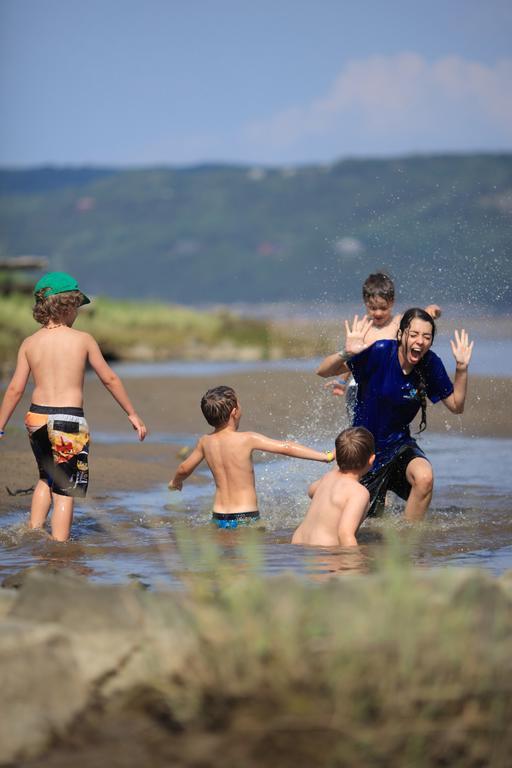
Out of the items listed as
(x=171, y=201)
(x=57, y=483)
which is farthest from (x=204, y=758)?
(x=171, y=201)

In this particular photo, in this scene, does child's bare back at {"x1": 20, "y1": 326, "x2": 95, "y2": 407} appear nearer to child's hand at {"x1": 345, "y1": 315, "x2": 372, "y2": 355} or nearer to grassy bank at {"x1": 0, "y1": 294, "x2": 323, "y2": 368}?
→ child's hand at {"x1": 345, "y1": 315, "x2": 372, "y2": 355}

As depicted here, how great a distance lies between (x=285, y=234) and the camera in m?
177

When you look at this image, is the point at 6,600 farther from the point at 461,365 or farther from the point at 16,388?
the point at 461,365

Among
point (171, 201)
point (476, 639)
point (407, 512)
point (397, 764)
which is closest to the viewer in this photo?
point (397, 764)

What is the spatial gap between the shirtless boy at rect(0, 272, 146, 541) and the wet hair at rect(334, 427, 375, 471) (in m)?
1.14

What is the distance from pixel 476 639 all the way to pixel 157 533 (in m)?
4.07

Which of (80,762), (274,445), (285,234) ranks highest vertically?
(285,234)

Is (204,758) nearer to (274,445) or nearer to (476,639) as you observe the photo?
(476,639)

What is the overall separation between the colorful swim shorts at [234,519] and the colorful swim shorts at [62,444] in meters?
0.93

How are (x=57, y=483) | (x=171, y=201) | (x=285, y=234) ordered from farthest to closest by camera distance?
(x=171, y=201) < (x=285, y=234) < (x=57, y=483)

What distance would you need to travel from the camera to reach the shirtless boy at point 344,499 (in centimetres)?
668

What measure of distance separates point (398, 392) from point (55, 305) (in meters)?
2.06

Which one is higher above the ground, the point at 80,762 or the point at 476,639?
the point at 476,639

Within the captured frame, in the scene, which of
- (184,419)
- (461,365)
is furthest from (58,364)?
(184,419)
